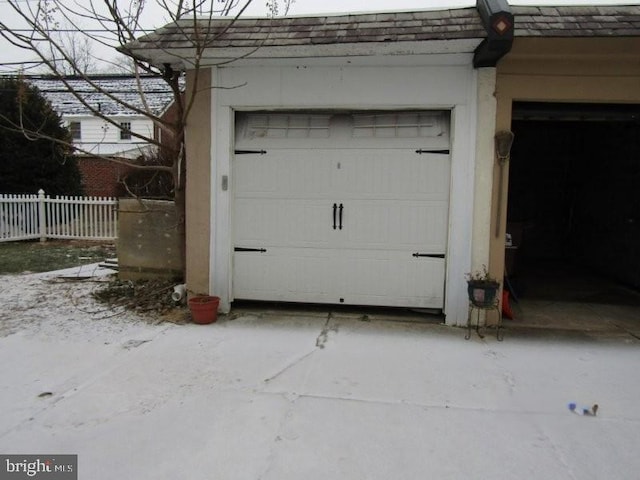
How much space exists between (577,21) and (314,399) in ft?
14.5

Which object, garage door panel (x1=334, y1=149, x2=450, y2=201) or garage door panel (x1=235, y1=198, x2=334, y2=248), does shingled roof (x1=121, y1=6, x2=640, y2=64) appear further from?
garage door panel (x1=235, y1=198, x2=334, y2=248)

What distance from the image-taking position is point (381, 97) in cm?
528

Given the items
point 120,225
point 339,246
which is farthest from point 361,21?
point 120,225

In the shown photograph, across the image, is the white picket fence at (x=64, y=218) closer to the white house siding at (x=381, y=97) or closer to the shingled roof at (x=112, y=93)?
the shingled roof at (x=112, y=93)

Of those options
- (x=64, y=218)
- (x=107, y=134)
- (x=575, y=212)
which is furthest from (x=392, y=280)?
(x=107, y=134)

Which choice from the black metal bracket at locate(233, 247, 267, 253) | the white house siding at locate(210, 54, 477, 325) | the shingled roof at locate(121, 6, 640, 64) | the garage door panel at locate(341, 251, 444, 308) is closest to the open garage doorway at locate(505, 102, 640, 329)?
the white house siding at locate(210, 54, 477, 325)

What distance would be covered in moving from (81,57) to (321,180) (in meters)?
8.97

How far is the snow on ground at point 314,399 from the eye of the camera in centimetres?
273

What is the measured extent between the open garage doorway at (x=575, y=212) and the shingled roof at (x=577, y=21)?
109 centimetres

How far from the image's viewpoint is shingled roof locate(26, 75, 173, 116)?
65.5 feet

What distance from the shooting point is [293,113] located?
18.6ft

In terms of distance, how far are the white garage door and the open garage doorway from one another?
1462 millimetres

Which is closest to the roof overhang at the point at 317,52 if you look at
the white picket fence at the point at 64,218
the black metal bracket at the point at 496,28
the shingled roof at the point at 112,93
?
the black metal bracket at the point at 496,28

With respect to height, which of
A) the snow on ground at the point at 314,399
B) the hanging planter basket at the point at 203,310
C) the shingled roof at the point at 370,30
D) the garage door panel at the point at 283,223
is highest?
the shingled roof at the point at 370,30
